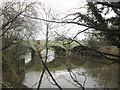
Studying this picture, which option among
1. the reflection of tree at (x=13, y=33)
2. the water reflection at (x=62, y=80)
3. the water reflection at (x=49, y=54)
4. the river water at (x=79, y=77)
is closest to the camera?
the reflection of tree at (x=13, y=33)

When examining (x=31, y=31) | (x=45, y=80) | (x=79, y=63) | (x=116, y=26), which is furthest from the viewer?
(x=45, y=80)

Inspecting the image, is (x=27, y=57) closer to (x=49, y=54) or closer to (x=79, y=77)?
(x=49, y=54)

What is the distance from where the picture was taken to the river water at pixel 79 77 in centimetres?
187

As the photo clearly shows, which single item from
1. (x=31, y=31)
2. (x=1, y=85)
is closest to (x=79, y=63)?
(x=31, y=31)

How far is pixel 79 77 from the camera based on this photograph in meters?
2.07

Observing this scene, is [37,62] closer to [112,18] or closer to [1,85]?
[1,85]

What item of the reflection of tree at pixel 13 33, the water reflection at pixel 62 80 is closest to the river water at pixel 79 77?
the water reflection at pixel 62 80

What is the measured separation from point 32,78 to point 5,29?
36.5 inches

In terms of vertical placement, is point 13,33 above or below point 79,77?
above

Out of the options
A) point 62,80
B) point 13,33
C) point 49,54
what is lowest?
point 62,80

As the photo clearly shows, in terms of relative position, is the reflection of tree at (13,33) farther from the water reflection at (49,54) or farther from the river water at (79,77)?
the water reflection at (49,54)

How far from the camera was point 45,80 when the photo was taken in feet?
7.63

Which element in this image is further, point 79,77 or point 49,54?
point 49,54

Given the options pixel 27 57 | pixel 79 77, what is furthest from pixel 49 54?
pixel 79 77
